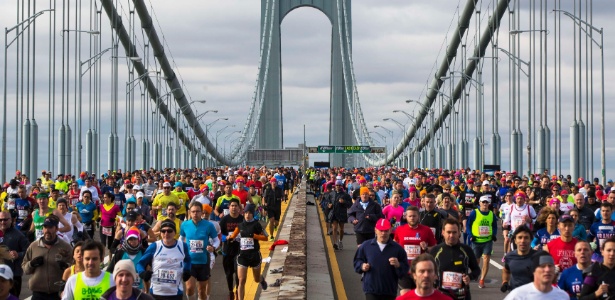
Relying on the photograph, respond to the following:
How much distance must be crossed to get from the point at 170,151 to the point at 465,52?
25.5 meters

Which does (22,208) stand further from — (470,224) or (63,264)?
(63,264)

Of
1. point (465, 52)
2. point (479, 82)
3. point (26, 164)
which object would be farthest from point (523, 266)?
point (465, 52)

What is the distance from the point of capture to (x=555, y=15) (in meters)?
53.4

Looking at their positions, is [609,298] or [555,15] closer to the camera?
[609,298]

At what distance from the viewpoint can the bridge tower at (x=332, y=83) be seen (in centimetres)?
15162

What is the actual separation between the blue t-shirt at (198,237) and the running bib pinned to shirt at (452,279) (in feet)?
12.6

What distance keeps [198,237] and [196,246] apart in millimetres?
105

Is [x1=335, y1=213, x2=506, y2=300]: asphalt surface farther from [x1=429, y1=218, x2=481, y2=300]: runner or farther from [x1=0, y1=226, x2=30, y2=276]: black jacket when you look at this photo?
[x1=429, y1=218, x2=481, y2=300]: runner

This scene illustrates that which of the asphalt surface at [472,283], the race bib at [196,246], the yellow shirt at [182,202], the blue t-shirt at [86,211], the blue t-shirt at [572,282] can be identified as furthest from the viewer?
the yellow shirt at [182,202]

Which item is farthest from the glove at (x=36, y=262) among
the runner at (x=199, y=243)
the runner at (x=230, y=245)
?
the runner at (x=230, y=245)

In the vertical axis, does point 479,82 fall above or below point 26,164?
above

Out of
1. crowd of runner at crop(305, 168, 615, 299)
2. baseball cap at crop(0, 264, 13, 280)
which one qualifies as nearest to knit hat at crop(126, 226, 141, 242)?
crowd of runner at crop(305, 168, 615, 299)

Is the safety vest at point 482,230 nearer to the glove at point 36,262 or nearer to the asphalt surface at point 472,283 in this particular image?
the asphalt surface at point 472,283

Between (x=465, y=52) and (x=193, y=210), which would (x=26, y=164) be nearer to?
(x=193, y=210)
